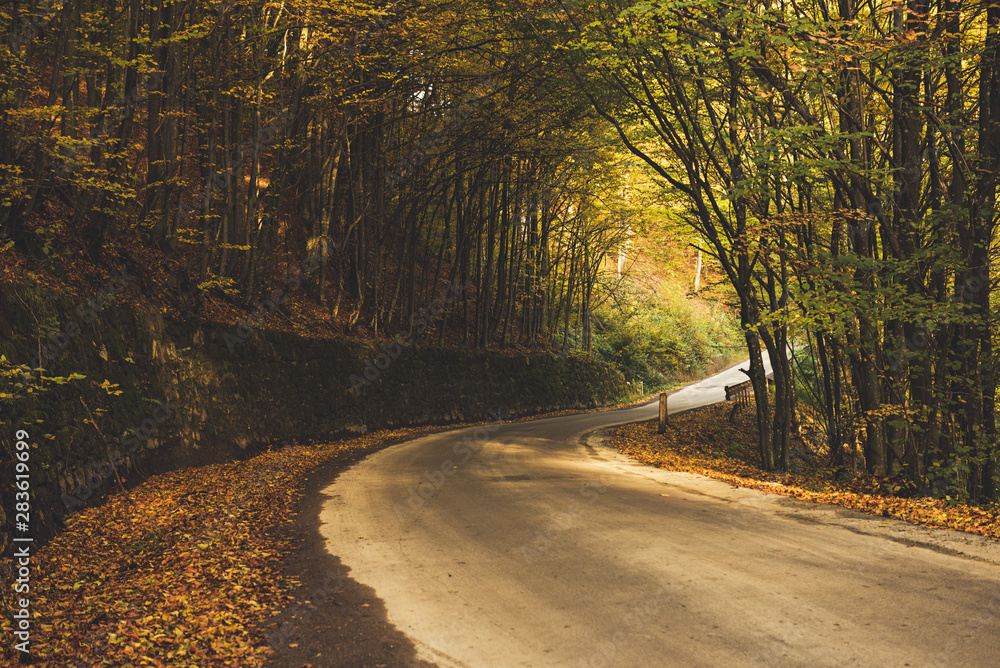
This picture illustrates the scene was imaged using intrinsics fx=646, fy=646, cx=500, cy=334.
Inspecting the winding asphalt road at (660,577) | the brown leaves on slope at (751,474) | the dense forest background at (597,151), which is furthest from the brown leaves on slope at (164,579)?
the brown leaves on slope at (751,474)

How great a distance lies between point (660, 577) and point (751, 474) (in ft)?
22.2

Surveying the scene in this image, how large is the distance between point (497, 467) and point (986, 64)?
8420 mm

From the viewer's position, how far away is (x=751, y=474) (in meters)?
10.8

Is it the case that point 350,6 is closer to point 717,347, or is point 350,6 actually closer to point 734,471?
point 734,471

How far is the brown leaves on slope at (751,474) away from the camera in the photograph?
6.57 metres

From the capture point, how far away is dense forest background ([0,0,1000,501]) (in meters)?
8.08

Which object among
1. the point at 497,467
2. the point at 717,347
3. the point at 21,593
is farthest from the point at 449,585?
the point at 717,347

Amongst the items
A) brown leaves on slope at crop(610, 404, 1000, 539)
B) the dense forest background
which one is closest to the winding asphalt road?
brown leaves on slope at crop(610, 404, 1000, 539)

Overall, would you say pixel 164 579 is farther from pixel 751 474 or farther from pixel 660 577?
pixel 751 474

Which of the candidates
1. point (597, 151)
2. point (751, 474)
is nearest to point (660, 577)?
point (751, 474)

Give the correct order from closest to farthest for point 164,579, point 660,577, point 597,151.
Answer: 1. point 660,577
2. point 164,579
3. point 597,151

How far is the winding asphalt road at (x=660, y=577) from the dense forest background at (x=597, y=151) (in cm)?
342

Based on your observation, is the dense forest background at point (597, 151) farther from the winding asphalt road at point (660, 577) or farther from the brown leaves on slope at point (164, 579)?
the brown leaves on slope at point (164, 579)

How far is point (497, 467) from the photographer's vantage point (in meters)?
10.5
